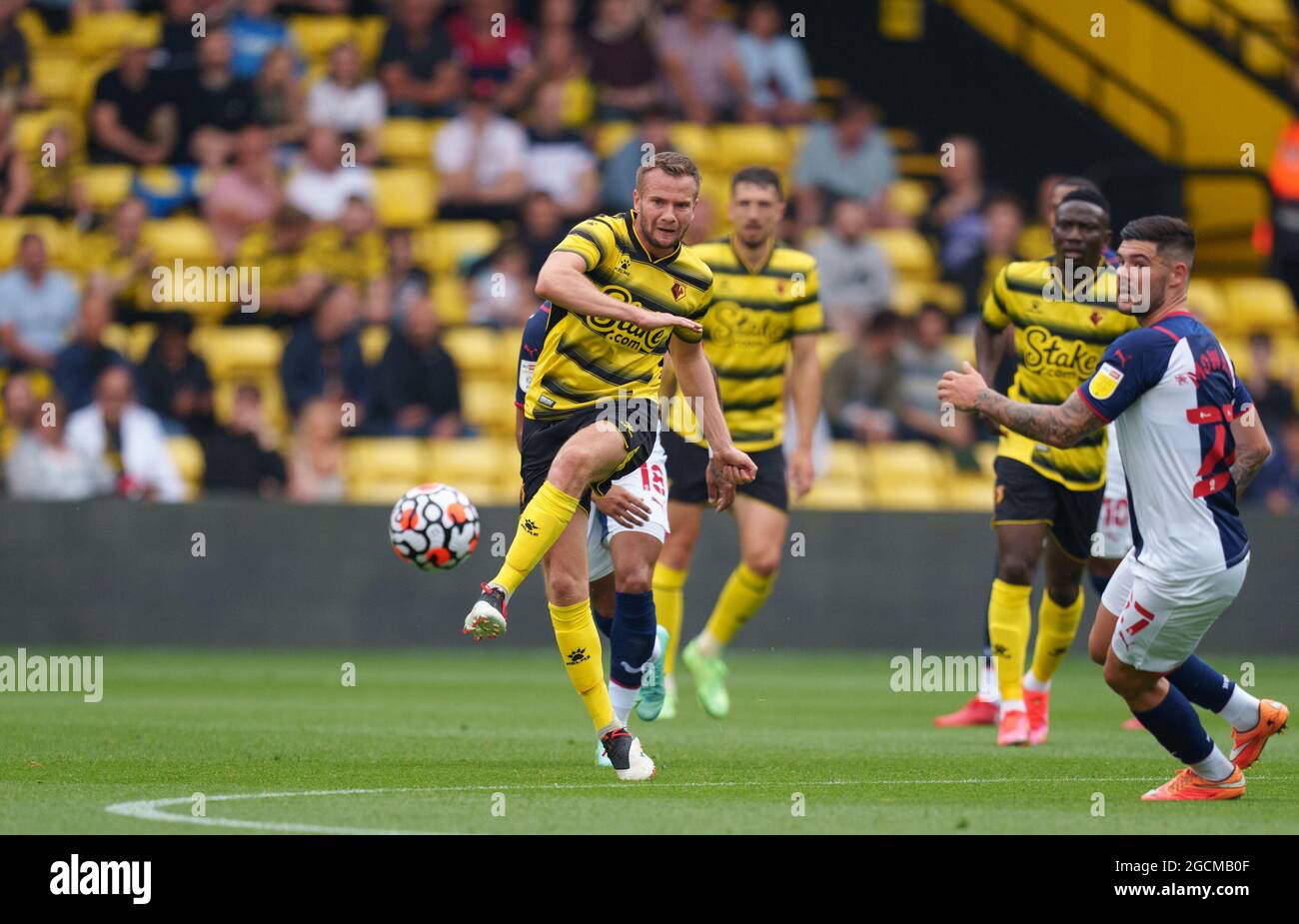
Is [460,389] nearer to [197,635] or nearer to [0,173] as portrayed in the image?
[197,635]

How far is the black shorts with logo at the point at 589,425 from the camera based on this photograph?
8461 mm

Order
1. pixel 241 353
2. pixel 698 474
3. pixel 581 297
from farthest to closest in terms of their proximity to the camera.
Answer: pixel 241 353 < pixel 698 474 < pixel 581 297

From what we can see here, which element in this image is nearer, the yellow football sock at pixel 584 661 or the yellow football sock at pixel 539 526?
the yellow football sock at pixel 539 526

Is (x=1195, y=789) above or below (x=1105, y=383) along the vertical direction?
below

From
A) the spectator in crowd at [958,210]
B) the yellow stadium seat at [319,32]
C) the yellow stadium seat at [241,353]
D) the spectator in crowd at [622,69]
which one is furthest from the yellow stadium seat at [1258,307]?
the yellow stadium seat at [241,353]

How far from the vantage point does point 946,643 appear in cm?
1705

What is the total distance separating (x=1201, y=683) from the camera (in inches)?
321

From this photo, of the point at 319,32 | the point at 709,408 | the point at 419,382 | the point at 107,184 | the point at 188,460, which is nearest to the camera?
the point at 709,408

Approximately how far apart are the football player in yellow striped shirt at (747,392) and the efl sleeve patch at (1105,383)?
4255 mm

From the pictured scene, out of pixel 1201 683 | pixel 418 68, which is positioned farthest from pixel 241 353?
pixel 1201 683

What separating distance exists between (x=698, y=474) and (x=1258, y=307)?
34.9 feet

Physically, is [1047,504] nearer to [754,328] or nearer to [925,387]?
[754,328]

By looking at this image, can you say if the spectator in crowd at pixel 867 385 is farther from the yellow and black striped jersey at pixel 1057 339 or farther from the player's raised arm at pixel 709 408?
the player's raised arm at pixel 709 408
